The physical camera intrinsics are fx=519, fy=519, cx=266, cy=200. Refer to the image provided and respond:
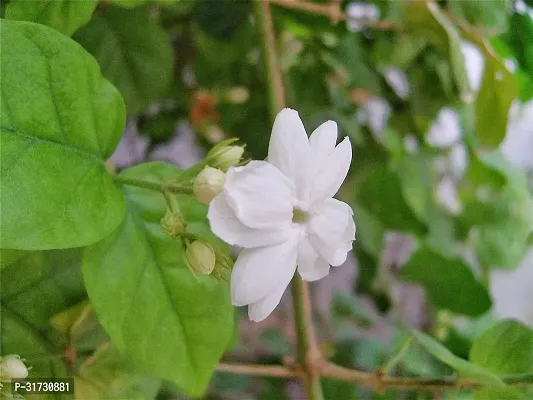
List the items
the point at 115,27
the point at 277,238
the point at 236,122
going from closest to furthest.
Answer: the point at 277,238 < the point at 115,27 < the point at 236,122

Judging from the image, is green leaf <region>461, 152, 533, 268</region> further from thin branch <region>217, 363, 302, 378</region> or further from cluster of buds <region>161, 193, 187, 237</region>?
cluster of buds <region>161, 193, 187, 237</region>

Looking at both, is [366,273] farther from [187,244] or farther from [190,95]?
[187,244]

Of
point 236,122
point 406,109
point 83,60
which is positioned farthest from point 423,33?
point 83,60

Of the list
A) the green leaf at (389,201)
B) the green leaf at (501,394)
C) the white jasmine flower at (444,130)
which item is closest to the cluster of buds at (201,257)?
the green leaf at (501,394)

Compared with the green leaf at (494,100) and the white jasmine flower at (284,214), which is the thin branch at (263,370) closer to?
the white jasmine flower at (284,214)

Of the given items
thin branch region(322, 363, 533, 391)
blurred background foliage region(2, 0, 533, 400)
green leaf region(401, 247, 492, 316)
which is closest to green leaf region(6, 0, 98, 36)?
blurred background foliage region(2, 0, 533, 400)

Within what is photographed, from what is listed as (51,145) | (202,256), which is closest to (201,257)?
(202,256)

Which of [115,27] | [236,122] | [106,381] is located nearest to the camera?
[106,381]

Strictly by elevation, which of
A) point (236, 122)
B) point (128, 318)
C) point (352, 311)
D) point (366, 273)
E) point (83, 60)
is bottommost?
point (352, 311)
